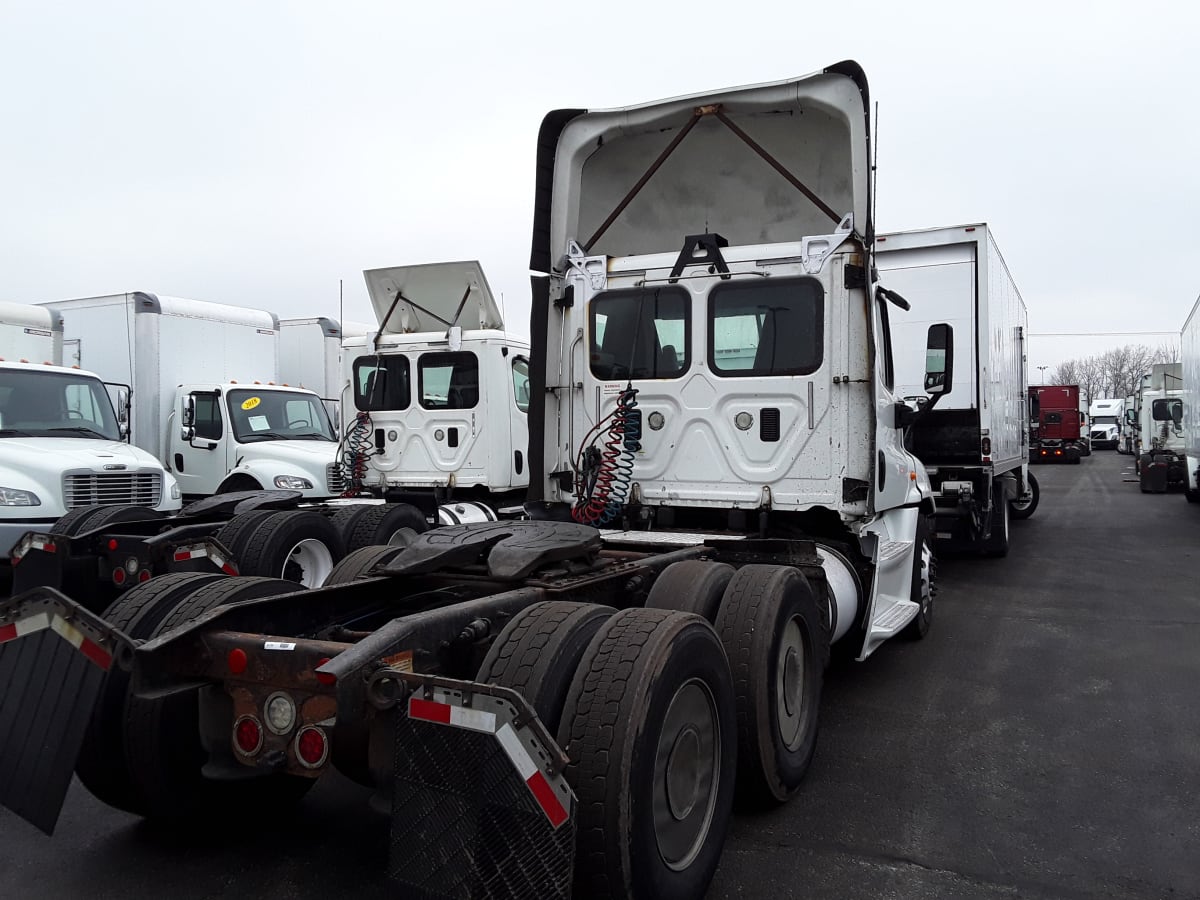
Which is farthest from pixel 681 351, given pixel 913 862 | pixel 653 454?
pixel 913 862

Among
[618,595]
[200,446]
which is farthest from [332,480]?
[618,595]

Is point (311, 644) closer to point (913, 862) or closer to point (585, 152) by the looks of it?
point (913, 862)

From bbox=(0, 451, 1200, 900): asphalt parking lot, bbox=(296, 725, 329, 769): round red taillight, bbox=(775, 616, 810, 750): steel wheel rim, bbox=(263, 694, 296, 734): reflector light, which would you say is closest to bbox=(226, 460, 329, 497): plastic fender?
bbox=(0, 451, 1200, 900): asphalt parking lot

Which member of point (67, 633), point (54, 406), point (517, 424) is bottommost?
point (67, 633)

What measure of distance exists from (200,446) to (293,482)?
1885 millimetres

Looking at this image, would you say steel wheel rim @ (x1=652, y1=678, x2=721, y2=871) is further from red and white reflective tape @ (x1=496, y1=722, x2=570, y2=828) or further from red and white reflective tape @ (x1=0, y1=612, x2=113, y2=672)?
red and white reflective tape @ (x1=0, y1=612, x2=113, y2=672)

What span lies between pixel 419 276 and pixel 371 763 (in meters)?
8.52

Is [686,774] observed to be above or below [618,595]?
below

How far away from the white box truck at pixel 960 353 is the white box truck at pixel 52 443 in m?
8.77

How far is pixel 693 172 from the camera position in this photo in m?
6.79

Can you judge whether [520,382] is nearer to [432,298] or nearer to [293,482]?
[432,298]

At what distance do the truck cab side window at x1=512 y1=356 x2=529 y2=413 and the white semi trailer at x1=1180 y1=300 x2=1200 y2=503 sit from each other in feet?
43.6

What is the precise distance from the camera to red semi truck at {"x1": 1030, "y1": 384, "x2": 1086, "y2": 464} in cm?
3616

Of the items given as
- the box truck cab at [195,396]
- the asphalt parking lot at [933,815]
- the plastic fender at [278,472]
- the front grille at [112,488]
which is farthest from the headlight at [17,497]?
the asphalt parking lot at [933,815]
